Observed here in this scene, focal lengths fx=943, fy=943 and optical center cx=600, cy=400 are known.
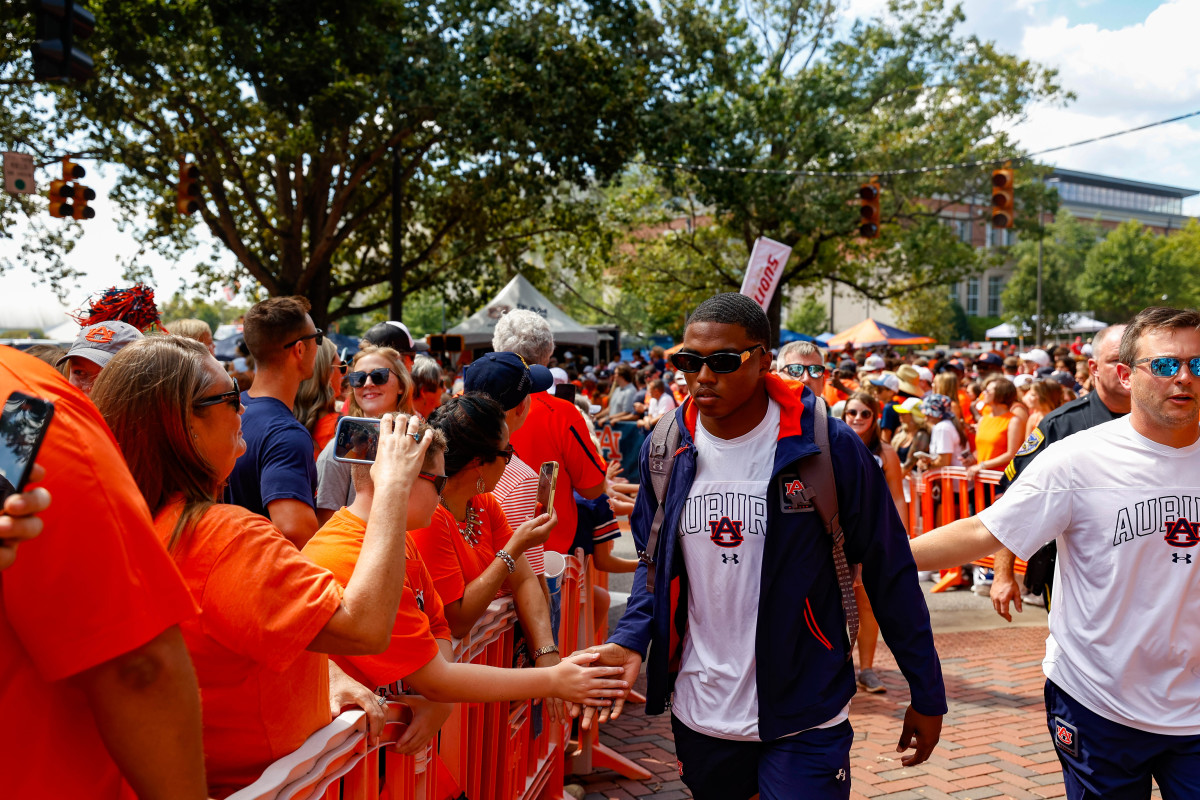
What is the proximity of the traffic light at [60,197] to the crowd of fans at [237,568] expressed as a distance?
12401 mm

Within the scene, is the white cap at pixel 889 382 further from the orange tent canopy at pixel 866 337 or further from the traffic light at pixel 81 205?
the orange tent canopy at pixel 866 337

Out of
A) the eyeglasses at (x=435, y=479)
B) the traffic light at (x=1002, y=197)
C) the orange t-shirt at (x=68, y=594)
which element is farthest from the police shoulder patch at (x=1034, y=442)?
the traffic light at (x=1002, y=197)

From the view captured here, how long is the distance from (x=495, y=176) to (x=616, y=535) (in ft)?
49.1

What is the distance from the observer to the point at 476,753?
3197 mm

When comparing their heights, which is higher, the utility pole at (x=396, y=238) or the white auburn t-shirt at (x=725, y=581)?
the utility pole at (x=396, y=238)

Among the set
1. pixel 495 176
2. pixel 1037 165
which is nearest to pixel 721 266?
pixel 1037 165

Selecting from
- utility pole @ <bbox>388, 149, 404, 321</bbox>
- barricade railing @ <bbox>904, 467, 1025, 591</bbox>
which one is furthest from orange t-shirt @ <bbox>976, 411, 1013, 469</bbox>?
utility pole @ <bbox>388, 149, 404, 321</bbox>

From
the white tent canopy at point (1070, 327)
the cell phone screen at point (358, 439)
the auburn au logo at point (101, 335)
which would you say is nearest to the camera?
the cell phone screen at point (358, 439)

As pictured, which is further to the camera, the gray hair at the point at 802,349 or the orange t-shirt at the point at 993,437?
the orange t-shirt at the point at 993,437

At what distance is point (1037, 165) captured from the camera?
3262cm

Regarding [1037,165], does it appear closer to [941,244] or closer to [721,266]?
[941,244]

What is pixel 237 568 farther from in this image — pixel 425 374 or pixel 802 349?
pixel 802 349

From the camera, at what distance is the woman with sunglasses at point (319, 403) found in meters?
4.72

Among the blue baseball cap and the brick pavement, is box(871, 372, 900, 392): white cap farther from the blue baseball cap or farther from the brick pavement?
the blue baseball cap
